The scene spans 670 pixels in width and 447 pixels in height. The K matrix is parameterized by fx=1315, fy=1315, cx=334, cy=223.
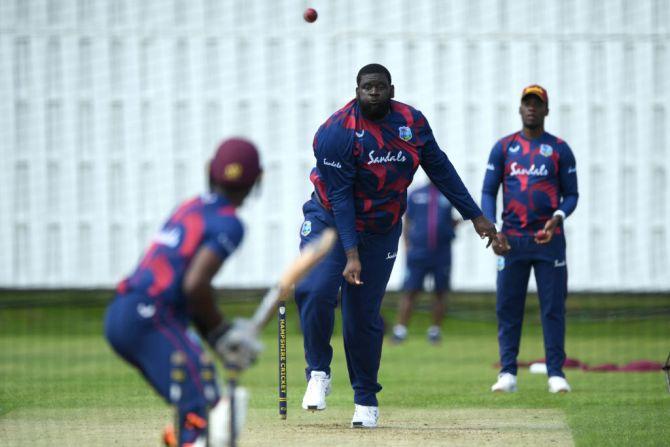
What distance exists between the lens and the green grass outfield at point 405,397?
24.4ft

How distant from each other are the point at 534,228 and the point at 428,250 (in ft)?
22.2

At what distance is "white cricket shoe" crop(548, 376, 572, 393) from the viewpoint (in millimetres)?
9773

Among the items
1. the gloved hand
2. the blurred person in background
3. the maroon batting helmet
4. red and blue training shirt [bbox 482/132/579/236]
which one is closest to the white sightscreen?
the blurred person in background

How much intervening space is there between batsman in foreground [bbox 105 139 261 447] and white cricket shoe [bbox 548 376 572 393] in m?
4.89

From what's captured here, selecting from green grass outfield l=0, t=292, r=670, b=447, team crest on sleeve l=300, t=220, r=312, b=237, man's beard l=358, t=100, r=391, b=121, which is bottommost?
green grass outfield l=0, t=292, r=670, b=447

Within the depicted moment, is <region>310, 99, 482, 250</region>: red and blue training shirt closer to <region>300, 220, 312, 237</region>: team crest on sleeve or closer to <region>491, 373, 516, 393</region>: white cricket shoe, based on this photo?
<region>300, 220, 312, 237</region>: team crest on sleeve

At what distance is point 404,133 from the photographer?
25.3 ft

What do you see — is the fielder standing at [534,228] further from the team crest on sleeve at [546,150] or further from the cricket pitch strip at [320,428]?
the cricket pitch strip at [320,428]

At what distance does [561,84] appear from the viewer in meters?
20.7

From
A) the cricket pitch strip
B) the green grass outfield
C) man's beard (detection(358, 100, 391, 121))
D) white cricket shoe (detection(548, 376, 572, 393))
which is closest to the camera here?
the cricket pitch strip

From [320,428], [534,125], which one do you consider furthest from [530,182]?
[320,428]

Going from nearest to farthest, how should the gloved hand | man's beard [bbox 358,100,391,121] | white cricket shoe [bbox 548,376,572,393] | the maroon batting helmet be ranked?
the gloved hand, the maroon batting helmet, man's beard [bbox 358,100,391,121], white cricket shoe [bbox 548,376,572,393]

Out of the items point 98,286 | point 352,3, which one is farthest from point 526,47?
point 98,286

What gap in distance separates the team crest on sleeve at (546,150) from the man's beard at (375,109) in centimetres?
262
